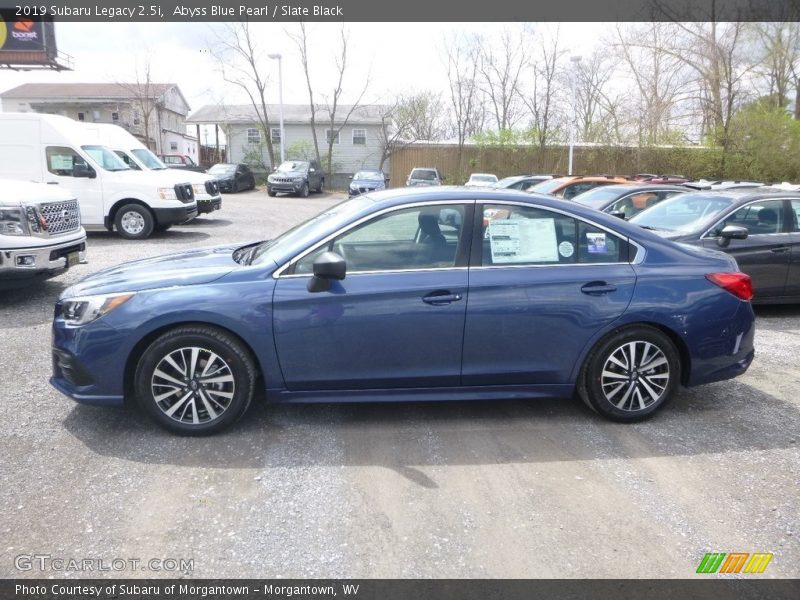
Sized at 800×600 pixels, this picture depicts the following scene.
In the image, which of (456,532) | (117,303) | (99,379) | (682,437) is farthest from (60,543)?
(682,437)

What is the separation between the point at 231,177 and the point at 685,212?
24794 millimetres

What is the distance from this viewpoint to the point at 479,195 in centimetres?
435

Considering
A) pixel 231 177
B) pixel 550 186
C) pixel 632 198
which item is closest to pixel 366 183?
pixel 231 177

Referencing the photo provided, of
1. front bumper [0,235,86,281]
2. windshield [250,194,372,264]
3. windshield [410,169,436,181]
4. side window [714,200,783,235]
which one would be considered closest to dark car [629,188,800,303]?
side window [714,200,783,235]

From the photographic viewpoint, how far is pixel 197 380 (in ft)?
13.3

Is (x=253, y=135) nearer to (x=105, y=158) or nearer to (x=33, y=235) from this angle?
(x=105, y=158)

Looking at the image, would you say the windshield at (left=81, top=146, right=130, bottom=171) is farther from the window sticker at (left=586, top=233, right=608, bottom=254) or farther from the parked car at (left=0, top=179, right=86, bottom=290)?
the window sticker at (left=586, top=233, right=608, bottom=254)

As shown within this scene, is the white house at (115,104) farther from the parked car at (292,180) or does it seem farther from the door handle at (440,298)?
the door handle at (440,298)

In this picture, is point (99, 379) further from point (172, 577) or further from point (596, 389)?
point (596, 389)

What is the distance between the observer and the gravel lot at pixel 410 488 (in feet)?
9.71

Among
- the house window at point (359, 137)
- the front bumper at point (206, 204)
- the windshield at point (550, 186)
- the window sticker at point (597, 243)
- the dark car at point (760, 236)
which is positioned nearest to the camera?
the window sticker at point (597, 243)

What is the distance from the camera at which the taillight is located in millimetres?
4461

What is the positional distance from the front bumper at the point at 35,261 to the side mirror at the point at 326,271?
4914 millimetres
